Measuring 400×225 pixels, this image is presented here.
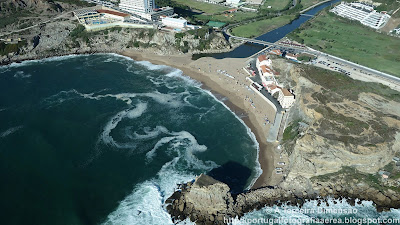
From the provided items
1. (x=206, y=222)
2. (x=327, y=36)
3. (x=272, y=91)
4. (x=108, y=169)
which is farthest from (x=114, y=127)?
(x=327, y=36)

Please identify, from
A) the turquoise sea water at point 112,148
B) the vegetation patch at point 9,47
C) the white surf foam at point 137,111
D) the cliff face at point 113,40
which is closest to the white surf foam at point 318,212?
the turquoise sea water at point 112,148

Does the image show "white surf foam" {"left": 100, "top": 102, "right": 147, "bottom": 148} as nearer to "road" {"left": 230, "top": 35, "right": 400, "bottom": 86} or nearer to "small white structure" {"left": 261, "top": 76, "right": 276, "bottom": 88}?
"small white structure" {"left": 261, "top": 76, "right": 276, "bottom": 88}

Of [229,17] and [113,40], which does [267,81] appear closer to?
[113,40]

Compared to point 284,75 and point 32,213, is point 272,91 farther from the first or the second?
point 32,213

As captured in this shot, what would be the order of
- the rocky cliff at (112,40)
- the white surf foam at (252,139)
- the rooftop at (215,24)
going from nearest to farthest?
the white surf foam at (252,139)
the rocky cliff at (112,40)
the rooftop at (215,24)

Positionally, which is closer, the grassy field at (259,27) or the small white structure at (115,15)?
the small white structure at (115,15)

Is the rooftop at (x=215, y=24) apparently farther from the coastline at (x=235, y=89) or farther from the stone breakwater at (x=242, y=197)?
the stone breakwater at (x=242, y=197)

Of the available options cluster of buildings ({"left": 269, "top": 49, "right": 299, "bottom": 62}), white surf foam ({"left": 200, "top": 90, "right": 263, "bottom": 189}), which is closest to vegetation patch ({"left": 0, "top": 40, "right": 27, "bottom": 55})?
white surf foam ({"left": 200, "top": 90, "right": 263, "bottom": 189})
